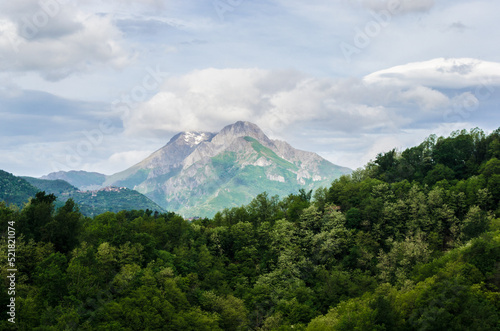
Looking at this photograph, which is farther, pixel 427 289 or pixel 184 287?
pixel 184 287

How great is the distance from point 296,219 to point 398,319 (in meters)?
73.0

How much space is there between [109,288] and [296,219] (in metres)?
74.0

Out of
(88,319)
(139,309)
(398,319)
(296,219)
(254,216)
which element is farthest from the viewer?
(254,216)

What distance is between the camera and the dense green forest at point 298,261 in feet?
262

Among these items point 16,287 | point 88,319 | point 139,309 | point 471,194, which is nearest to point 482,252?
point 471,194

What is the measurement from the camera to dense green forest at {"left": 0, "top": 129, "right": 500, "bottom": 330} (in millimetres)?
79812

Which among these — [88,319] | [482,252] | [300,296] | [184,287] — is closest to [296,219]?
[300,296]

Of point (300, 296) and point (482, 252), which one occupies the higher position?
point (482, 252)

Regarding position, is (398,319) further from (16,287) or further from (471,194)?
(16,287)

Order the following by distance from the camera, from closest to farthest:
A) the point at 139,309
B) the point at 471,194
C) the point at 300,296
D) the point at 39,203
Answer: the point at 139,309, the point at 300,296, the point at 39,203, the point at 471,194

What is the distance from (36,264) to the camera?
319 ft

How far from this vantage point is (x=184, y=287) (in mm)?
108000

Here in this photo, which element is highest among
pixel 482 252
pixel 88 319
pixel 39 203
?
pixel 39 203

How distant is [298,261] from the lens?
125188 mm
